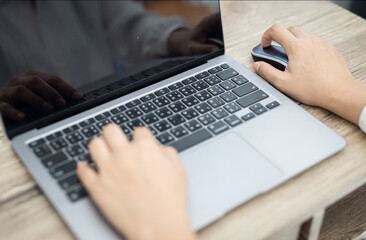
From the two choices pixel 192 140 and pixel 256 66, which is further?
pixel 256 66

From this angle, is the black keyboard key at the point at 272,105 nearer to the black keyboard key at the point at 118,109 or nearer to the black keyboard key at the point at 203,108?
the black keyboard key at the point at 203,108

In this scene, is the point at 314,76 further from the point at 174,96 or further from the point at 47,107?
the point at 47,107

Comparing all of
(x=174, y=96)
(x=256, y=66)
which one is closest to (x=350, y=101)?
(x=256, y=66)

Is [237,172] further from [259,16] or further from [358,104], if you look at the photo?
[259,16]

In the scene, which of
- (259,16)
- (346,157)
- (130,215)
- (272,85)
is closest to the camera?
(130,215)

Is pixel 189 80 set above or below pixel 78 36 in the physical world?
below

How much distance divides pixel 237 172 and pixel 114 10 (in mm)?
305

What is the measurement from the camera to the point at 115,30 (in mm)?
699

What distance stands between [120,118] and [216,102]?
15 centimetres

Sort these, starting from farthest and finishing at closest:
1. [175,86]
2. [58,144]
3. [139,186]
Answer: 1. [175,86]
2. [58,144]
3. [139,186]

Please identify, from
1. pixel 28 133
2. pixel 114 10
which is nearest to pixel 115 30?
pixel 114 10

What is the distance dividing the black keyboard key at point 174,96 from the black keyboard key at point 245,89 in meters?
0.09

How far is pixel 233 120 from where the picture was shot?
2.27ft

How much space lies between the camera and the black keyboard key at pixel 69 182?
1.95 ft
